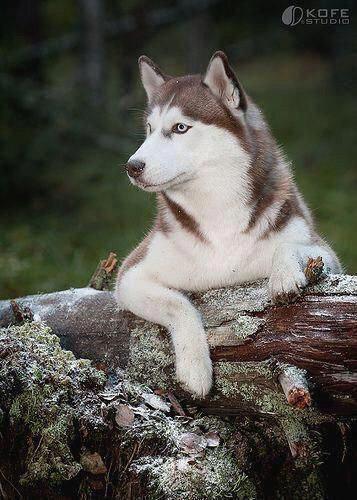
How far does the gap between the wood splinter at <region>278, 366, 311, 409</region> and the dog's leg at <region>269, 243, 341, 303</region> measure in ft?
1.07

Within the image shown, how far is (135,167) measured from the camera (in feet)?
11.0

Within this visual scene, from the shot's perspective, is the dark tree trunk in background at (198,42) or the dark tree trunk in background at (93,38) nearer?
the dark tree trunk in background at (93,38)

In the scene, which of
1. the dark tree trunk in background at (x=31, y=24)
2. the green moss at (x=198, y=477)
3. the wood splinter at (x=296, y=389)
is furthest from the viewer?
the dark tree trunk in background at (x=31, y=24)

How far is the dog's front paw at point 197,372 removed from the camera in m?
3.21

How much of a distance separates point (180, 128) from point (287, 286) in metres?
0.94

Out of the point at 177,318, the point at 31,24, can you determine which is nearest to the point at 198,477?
the point at 177,318

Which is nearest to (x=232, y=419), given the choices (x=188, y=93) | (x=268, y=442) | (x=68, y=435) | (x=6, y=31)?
(x=268, y=442)

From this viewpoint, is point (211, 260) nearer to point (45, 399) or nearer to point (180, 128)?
point (180, 128)

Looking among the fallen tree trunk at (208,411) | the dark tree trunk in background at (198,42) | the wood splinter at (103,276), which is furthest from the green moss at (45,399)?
the dark tree trunk in background at (198,42)

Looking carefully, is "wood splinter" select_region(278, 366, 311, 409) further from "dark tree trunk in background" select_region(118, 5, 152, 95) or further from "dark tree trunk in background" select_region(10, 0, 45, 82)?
"dark tree trunk in background" select_region(118, 5, 152, 95)

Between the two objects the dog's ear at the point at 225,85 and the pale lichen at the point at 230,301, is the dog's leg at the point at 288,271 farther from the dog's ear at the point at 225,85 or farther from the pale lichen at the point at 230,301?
the dog's ear at the point at 225,85

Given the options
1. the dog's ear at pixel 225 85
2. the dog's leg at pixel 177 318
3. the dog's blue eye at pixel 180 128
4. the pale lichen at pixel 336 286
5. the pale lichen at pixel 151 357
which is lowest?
the pale lichen at pixel 151 357

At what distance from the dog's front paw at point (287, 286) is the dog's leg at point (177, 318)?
38cm

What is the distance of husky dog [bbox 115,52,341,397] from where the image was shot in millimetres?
3422
